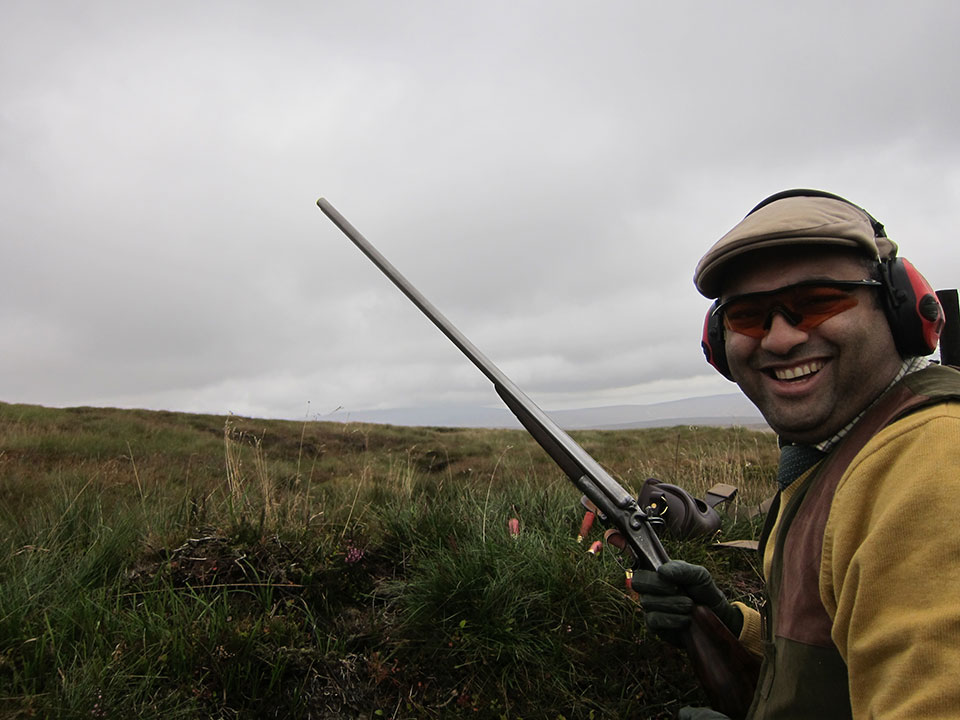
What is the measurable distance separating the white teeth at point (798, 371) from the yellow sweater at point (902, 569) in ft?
1.21

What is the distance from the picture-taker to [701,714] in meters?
2.19

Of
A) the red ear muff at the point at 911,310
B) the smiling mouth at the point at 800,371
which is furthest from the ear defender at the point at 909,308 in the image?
the smiling mouth at the point at 800,371

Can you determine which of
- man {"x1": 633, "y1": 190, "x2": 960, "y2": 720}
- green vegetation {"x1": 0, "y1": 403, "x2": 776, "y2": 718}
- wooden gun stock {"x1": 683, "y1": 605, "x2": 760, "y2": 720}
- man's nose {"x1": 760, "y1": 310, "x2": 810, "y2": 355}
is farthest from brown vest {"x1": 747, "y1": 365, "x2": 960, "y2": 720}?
green vegetation {"x1": 0, "y1": 403, "x2": 776, "y2": 718}

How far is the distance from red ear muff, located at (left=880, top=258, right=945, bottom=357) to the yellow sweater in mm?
390

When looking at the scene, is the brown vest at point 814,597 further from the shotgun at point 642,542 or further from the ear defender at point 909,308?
the shotgun at point 642,542

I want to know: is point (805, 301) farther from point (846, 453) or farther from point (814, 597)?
point (814, 597)

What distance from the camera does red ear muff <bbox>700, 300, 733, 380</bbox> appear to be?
224 cm

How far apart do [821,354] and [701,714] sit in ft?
4.89

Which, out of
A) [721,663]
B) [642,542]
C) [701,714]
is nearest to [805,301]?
[642,542]

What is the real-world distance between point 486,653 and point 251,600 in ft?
5.03

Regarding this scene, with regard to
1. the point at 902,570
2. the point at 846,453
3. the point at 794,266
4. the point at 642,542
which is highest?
the point at 794,266

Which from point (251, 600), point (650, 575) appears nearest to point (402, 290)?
point (251, 600)

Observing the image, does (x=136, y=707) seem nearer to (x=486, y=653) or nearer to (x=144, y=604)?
(x=144, y=604)

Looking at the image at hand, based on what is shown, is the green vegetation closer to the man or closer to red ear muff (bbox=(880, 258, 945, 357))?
the man
